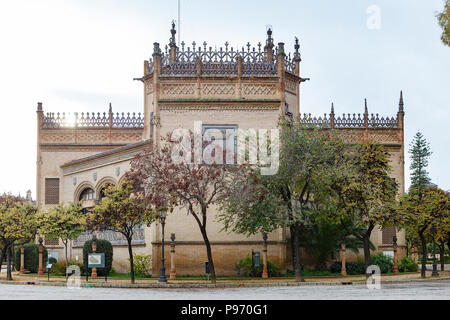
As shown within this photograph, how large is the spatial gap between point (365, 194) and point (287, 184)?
435 centimetres

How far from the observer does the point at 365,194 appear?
31.6 m

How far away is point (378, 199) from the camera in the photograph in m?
32.2

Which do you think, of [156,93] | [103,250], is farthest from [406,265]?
[156,93]

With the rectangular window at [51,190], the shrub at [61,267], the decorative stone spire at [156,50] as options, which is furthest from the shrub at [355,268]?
the rectangular window at [51,190]

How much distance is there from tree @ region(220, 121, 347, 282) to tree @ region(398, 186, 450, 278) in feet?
15.6

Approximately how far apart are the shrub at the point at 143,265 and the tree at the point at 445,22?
20.1 metres

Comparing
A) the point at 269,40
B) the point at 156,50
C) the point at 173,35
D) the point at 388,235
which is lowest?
the point at 388,235

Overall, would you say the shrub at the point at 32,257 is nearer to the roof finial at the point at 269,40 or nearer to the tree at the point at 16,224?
the tree at the point at 16,224

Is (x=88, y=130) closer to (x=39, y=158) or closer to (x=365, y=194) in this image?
(x=39, y=158)

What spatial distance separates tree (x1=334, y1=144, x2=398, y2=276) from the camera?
31.3 metres

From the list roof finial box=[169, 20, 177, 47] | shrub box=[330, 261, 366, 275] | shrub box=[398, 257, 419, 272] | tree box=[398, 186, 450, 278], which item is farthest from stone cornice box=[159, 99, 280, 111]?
shrub box=[398, 257, 419, 272]
